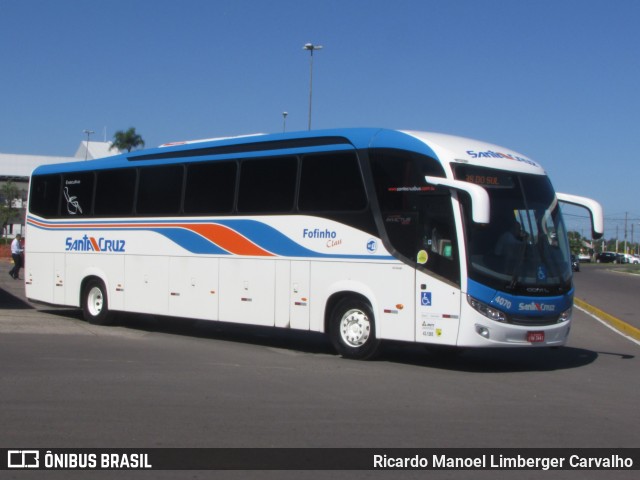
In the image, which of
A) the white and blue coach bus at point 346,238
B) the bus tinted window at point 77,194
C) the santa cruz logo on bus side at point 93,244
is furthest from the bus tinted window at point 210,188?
the bus tinted window at point 77,194

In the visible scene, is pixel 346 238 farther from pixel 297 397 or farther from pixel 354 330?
pixel 297 397

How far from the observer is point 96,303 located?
18000mm

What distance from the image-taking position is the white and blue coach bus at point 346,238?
11977 mm

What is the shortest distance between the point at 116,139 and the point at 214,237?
5743 centimetres

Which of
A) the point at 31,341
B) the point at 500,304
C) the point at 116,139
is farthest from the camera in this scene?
the point at 116,139

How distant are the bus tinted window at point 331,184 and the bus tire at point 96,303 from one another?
6.01m

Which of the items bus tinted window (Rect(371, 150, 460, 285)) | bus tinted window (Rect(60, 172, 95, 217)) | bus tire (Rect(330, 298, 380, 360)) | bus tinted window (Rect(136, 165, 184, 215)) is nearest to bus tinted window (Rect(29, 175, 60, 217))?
bus tinted window (Rect(60, 172, 95, 217))

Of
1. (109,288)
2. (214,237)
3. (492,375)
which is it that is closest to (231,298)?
(214,237)

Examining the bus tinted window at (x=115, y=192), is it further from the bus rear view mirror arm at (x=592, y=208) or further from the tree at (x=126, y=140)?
the tree at (x=126, y=140)

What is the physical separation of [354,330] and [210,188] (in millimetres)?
4215

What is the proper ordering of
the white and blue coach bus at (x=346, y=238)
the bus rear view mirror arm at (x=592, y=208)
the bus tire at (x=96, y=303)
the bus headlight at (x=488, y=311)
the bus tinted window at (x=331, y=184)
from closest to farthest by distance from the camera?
the bus headlight at (x=488, y=311)
the white and blue coach bus at (x=346, y=238)
the bus tinted window at (x=331, y=184)
the bus rear view mirror arm at (x=592, y=208)
the bus tire at (x=96, y=303)

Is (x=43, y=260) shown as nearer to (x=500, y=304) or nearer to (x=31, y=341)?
Answer: (x=31, y=341)

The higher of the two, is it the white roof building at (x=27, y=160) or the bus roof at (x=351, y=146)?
the white roof building at (x=27, y=160)

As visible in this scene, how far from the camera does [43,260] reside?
1906 centimetres
